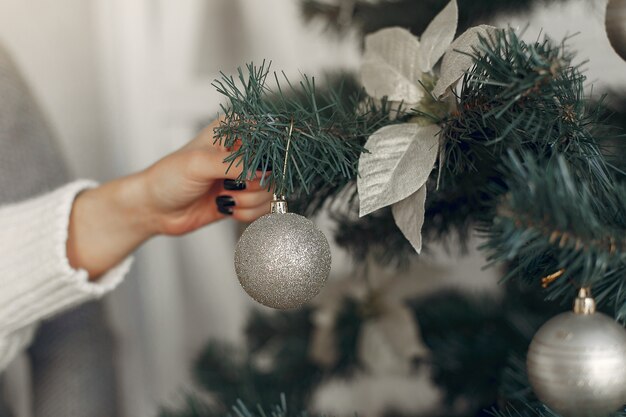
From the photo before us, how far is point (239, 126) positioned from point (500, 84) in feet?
0.44

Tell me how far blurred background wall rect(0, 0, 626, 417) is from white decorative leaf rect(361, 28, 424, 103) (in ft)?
2.16

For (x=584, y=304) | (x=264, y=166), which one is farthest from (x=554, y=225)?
(x=264, y=166)

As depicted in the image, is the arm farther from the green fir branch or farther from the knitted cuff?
the green fir branch

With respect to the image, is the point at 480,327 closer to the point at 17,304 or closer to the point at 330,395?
the point at 17,304

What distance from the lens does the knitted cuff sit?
1.93 ft

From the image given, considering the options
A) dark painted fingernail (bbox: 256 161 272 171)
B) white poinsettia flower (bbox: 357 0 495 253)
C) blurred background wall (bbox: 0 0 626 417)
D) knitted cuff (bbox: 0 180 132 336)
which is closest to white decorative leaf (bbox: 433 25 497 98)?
white poinsettia flower (bbox: 357 0 495 253)

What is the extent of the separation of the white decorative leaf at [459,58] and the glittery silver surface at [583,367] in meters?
0.14

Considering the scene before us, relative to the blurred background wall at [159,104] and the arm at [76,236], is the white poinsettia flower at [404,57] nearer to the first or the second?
the arm at [76,236]

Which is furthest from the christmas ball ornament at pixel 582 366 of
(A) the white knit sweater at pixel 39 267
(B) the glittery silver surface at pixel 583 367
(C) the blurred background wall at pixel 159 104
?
(C) the blurred background wall at pixel 159 104

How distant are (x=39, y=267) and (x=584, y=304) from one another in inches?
18.2

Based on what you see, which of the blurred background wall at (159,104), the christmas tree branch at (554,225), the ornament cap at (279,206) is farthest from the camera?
the blurred background wall at (159,104)

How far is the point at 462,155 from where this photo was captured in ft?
1.30

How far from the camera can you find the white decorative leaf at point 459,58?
0.36m

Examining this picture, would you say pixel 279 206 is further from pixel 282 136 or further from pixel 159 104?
pixel 159 104
